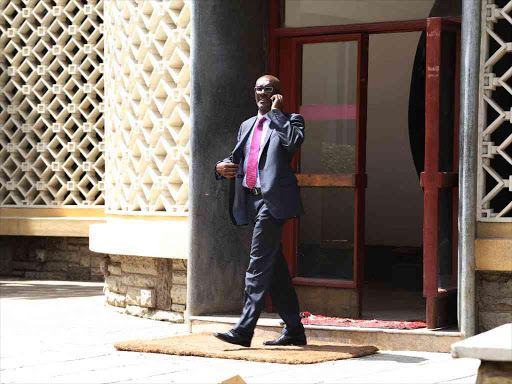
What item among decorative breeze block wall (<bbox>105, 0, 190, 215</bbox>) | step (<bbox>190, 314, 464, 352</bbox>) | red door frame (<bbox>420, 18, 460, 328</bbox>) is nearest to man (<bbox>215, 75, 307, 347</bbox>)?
step (<bbox>190, 314, 464, 352</bbox>)

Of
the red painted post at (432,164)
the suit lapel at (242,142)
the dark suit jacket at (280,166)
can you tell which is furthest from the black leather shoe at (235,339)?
the red painted post at (432,164)

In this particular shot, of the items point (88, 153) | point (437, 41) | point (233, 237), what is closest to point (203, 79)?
point (233, 237)

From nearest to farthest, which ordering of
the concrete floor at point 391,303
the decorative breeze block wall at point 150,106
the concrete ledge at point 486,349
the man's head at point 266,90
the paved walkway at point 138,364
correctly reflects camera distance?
the concrete ledge at point 486,349 < the paved walkway at point 138,364 < the man's head at point 266,90 < the concrete floor at point 391,303 < the decorative breeze block wall at point 150,106

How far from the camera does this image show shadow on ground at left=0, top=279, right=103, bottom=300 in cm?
1091

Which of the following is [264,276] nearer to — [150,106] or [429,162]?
[429,162]

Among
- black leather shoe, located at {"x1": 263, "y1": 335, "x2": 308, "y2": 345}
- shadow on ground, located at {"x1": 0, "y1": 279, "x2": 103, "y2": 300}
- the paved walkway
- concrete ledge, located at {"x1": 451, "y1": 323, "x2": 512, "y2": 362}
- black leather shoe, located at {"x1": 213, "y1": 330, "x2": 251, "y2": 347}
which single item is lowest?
shadow on ground, located at {"x1": 0, "y1": 279, "x2": 103, "y2": 300}

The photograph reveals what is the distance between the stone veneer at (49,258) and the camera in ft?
41.7

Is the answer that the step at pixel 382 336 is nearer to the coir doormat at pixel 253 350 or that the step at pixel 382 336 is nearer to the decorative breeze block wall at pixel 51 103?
the coir doormat at pixel 253 350

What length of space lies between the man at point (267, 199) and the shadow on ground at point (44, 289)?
447 centimetres

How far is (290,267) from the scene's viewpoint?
787cm

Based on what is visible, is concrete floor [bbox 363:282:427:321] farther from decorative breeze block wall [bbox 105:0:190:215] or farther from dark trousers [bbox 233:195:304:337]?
decorative breeze block wall [bbox 105:0:190:215]

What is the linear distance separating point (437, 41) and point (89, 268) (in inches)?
269

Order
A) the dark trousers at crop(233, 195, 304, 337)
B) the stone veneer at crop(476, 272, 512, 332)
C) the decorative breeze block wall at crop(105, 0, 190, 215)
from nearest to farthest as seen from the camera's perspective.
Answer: the dark trousers at crop(233, 195, 304, 337)
the stone veneer at crop(476, 272, 512, 332)
the decorative breeze block wall at crop(105, 0, 190, 215)

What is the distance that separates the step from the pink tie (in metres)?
1.10
